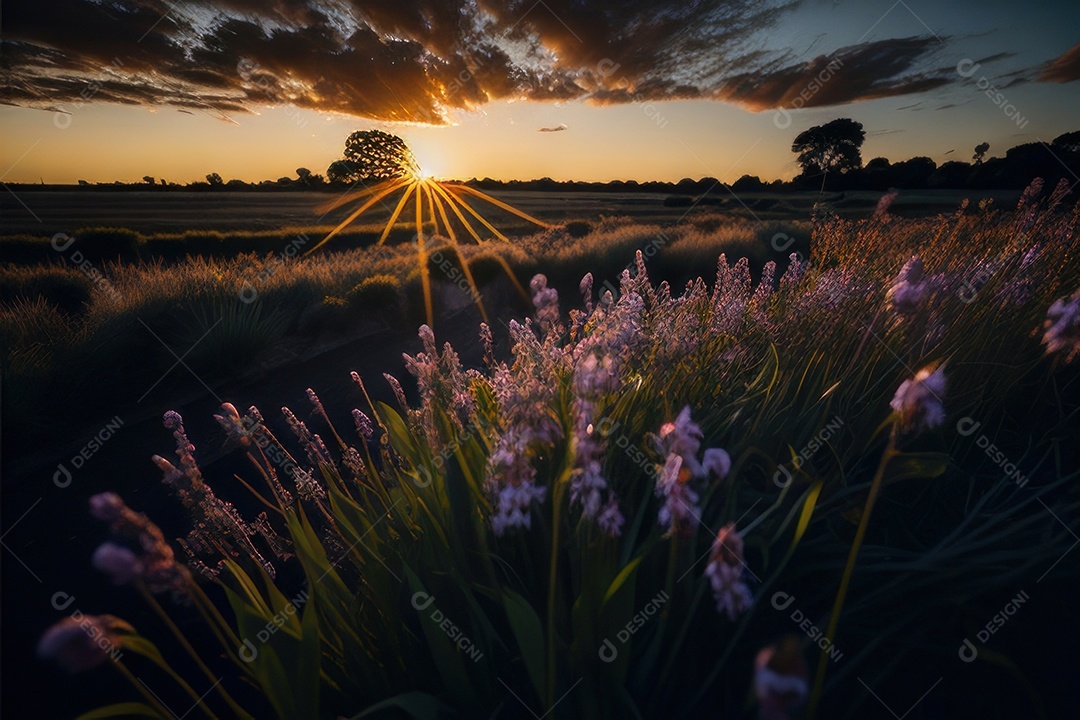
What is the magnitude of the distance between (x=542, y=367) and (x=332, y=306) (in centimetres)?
625

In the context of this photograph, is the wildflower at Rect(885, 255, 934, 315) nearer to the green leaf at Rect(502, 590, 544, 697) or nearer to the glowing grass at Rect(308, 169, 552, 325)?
the green leaf at Rect(502, 590, 544, 697)

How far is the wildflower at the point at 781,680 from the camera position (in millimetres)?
608

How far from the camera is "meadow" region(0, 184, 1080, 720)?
4.40ft

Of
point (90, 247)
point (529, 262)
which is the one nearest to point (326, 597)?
point (529, 262)

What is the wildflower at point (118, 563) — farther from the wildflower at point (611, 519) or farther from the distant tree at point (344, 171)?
the distant tree at point (344, 171)

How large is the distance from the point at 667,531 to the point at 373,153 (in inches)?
1891

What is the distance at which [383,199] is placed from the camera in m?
43.8

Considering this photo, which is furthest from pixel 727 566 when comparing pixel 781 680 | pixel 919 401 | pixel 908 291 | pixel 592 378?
pixel 908 291

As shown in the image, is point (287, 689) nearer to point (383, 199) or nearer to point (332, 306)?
point (332, 306)

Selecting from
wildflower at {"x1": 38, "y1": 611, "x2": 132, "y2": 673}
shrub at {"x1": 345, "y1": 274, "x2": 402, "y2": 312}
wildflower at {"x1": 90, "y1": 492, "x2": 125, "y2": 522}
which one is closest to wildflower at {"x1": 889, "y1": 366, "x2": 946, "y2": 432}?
wildflower at {"x1": 38, "y1": 611, "x2": 132, "y2": 673}

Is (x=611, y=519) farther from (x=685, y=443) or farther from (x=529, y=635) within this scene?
(x=685, y=443)

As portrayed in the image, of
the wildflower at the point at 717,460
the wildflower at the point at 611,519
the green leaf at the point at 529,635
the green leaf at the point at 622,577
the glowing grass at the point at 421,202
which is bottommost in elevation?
the glowing grass at the point at 421,202

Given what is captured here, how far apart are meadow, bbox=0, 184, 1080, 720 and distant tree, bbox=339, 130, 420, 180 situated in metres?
42.9

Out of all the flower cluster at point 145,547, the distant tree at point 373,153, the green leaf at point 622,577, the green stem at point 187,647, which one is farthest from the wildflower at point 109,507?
the distant tree at point 373,153
